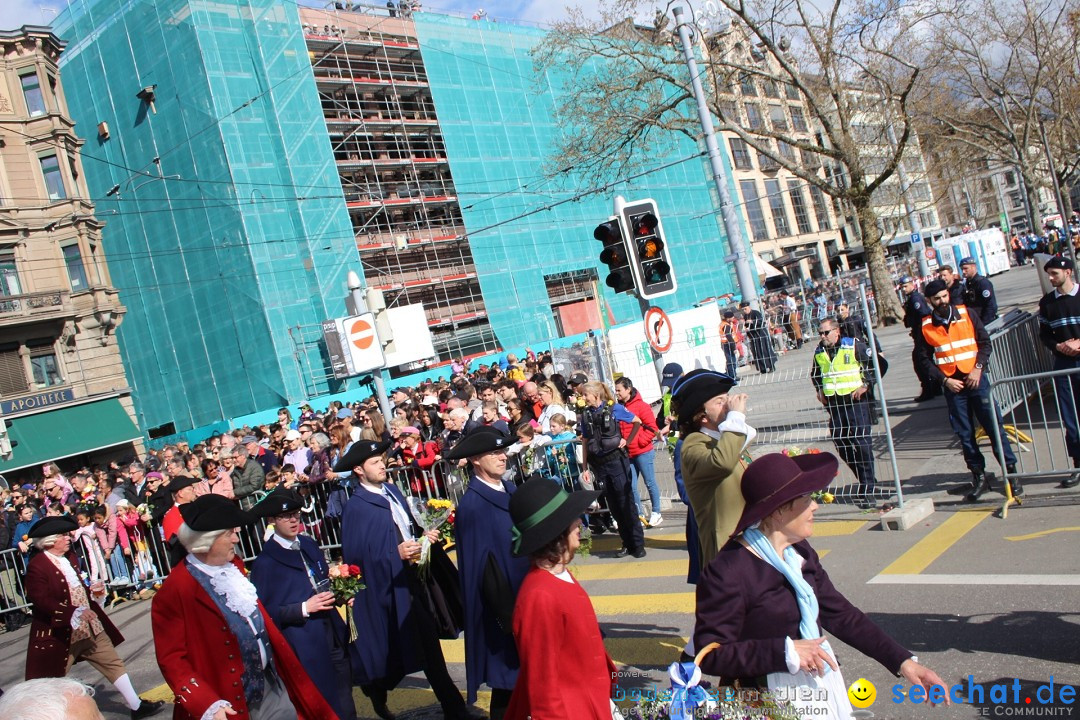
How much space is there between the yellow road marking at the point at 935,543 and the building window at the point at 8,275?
32.2 meters

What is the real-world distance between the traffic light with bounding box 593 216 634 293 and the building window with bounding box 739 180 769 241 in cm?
5394

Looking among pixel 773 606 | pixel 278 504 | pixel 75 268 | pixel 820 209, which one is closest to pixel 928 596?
pixel 773 606

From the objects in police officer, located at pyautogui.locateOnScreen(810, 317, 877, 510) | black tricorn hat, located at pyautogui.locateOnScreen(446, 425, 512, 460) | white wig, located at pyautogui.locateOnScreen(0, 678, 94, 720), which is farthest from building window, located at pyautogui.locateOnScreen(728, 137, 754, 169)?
white wig, located at pyautogui.locateOnScreen(0, 678, 94, 720)

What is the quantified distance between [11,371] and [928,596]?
32186mm

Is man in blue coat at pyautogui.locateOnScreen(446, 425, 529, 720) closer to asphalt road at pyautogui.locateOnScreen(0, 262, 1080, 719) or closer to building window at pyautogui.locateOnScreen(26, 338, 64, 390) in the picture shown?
asphalt road at pyautogui.locateOnScreen(0, 262, 1080, 719)

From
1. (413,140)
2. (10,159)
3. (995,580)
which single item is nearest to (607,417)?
(995,580)

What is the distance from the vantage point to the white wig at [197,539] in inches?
158

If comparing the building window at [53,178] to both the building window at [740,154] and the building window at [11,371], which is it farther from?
the building window at [740,154]

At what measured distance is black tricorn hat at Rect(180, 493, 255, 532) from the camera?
157 inches

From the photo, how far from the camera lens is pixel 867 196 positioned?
24.2 meters

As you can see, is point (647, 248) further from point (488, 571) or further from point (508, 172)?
point (508, 172)

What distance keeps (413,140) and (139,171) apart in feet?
44.2

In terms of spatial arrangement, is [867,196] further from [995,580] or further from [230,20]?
[230,20]

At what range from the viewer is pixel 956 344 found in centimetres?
778
